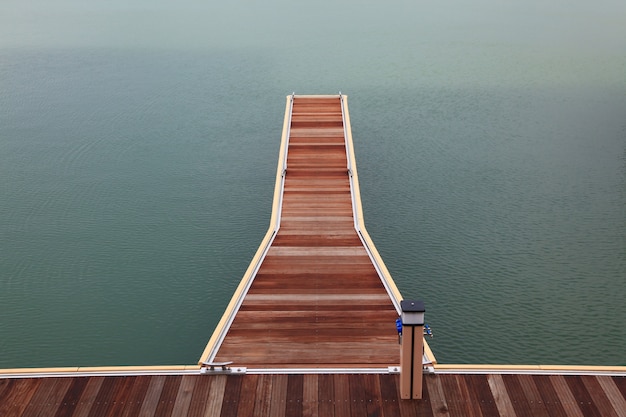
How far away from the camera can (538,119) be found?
23.5 metres

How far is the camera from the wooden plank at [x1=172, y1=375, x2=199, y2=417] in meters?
8.20

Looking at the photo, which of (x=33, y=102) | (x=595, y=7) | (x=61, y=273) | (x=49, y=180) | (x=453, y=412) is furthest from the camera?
(x=595, y=7)

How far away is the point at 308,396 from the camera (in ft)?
27.6

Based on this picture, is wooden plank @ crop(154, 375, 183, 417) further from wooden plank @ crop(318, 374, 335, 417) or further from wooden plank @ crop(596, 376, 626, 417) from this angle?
wooden plank @ crop(596, 376, 626, 417)

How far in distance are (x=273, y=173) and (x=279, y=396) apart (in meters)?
11.8

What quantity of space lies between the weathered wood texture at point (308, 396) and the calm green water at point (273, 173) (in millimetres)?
3493

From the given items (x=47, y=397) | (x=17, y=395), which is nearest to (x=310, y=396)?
(x=47, y=397)

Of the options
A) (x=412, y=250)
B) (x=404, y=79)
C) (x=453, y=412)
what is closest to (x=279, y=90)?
(x=404, y=79)

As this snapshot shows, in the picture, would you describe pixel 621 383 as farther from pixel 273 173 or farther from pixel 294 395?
pixel 273 173

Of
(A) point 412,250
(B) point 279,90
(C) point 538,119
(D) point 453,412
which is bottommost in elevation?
(D) point 453,412

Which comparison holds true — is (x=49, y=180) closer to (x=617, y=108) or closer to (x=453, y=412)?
(x=453, y=412)

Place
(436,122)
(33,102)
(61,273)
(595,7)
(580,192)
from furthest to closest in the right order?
(595,7) → (33,102) → (436,122) → (580,192) → (61,273)

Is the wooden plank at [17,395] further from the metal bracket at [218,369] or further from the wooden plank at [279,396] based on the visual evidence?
the wooden plank at [279,396]

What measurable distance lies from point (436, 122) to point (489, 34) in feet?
49.2
